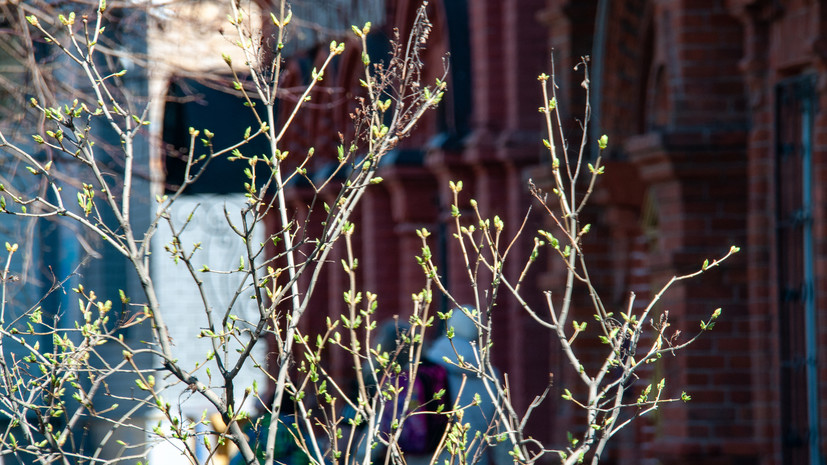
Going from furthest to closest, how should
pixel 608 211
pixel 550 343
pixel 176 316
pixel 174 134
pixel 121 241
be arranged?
1. pixel 176 316
2. pixel 174 134
3. pixel 550 343
4. pixel 608 211
5. pixel 121 241

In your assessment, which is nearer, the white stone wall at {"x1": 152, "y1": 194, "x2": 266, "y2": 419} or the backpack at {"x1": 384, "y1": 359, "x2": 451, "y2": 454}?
the backpack at {"x1": 384, "y1": 359, "x2": 451, "y2": 454}

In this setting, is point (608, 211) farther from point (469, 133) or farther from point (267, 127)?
point (267, 127)

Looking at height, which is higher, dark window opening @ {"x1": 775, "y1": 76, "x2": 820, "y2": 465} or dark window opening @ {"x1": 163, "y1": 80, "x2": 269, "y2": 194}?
dark window opening @ {"x1": 163, "y1": 80, "x2": 269, "y2": 194}

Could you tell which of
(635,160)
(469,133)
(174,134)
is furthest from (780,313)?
(174,134)

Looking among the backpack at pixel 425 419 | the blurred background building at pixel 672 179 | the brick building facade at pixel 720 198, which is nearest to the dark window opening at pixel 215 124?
the blurred background building at pixel 672 179

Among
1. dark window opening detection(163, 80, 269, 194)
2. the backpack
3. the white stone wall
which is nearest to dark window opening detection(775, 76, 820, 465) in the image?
the backpack

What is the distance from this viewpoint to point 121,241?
2.67 meters

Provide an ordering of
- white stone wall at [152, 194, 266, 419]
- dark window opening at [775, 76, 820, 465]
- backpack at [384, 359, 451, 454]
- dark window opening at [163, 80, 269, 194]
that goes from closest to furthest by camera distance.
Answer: dark window opening at [775, 76, 820, 465] → backpack at [384, 359, 451, 454] → dark window opening at [163, 80, 269, 194] → white stone wall at [152, 194, 266, 419]

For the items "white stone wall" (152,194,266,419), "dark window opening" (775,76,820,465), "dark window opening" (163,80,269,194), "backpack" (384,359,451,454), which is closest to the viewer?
"dark window opening" (775,76,820,465)

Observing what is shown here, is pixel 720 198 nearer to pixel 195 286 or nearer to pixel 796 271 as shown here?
pixel 796 271

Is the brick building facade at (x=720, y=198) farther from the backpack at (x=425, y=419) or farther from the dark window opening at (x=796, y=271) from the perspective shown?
the backpack at (x=425, y=419)

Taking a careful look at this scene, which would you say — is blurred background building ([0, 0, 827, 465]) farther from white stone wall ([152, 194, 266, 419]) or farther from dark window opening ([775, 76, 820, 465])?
Answer: white stone wall ([152, 194, 266, 419])

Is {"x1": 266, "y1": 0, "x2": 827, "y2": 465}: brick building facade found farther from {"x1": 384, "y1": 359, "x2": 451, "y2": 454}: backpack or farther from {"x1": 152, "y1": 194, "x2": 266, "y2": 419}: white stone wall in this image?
{"x1": 152, "y1": 194, "x2": 266, "y2": 419}: white stone wall

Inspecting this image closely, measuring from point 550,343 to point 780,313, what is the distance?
3.30 metres
